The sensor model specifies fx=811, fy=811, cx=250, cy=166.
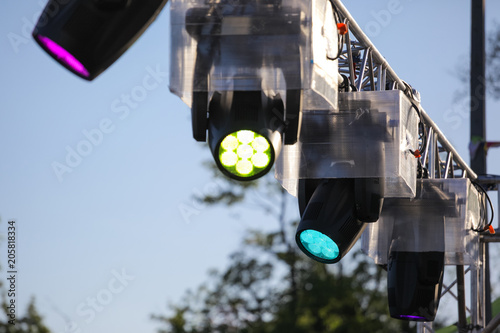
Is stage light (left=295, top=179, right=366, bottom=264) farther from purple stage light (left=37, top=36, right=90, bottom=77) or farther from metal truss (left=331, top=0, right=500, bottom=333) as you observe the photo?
purple stage light (left=37, top=36, right=90, bottom=77)

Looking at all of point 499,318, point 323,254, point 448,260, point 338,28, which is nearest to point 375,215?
point 323,254

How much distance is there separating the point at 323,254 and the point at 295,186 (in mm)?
370

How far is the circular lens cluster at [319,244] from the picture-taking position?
9.56 feet

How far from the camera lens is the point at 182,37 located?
2.29m

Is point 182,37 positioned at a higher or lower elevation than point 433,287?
higher

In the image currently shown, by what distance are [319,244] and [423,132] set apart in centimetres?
96

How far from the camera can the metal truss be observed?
11.8ft

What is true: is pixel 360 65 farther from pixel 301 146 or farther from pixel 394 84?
pixel 301 146

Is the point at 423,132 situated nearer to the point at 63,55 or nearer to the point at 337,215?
the point at 337,215

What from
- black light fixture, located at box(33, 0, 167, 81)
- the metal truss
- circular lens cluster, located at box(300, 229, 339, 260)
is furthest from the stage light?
black light fixture, located at box(33, 0, 167, 81)

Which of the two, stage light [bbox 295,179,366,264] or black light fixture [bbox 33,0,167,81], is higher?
black light fixture [bbox 33,0,167,81]

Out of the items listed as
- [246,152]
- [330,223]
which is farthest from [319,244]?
[246,152]

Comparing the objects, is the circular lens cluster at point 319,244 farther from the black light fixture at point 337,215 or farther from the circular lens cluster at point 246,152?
the circular lens cluster at point 246,152

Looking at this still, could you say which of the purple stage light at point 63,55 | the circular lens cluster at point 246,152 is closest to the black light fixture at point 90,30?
the purple stage light at point 63,55
